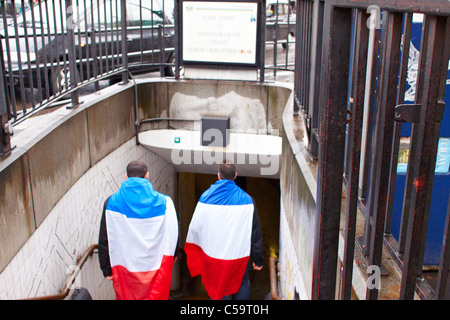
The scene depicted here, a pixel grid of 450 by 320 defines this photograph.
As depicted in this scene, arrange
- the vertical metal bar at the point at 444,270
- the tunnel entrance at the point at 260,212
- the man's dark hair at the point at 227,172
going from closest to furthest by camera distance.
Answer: the vertical metal bar at the point at 444,270, the man's dark hair at the point at 227,172, the tunnel entrance at the point at 260,212

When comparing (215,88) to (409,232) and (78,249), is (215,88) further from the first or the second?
(409,232)

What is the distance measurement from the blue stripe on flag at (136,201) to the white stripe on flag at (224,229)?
0.50m

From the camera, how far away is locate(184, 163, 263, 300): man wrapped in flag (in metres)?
4.45

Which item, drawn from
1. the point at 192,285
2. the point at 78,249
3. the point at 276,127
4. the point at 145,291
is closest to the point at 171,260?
the point at 145,291

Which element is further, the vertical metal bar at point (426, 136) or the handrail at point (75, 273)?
the handrail at point (75, 273)

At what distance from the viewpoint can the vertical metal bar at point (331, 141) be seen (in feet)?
4.48

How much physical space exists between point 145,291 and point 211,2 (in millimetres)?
3965

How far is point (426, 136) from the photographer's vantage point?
1.13 metres

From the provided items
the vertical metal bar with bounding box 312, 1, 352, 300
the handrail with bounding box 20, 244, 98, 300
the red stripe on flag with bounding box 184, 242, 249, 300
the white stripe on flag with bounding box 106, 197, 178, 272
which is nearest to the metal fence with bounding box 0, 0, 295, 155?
the white stripe on flag with bounding box 106, 197, 178, 272

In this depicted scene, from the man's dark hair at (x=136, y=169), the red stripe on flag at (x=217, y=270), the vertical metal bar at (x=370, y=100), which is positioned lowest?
the red stripe on flag at (x=217, y=270)

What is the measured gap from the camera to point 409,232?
1.20 meters

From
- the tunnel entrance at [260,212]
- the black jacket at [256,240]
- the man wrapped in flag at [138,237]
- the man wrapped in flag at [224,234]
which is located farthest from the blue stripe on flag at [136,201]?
the tunnel entrance at [260,212]

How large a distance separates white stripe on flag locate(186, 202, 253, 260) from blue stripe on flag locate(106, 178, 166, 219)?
503 millimetres

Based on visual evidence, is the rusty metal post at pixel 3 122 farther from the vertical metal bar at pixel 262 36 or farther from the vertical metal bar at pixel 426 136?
the vertical metal bar at pixel 262 36
